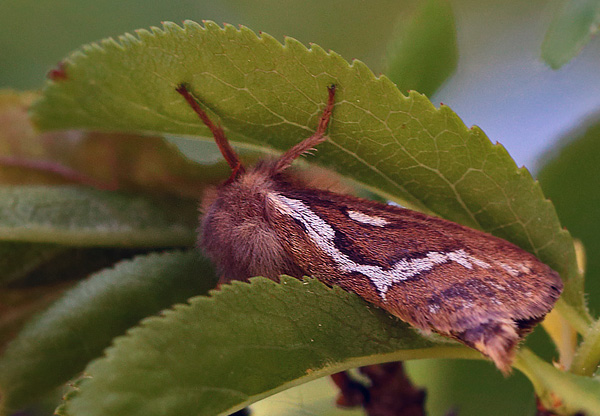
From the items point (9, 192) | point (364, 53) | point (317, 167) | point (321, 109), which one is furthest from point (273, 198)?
point (364, 53)

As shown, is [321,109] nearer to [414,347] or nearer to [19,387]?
[414,347]

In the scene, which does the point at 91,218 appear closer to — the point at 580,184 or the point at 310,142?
the point at 310,142

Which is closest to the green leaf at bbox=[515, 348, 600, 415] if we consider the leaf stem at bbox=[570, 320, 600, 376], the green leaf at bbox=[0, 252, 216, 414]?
the leaf stem at bbox=[570, 320, 600, 376]

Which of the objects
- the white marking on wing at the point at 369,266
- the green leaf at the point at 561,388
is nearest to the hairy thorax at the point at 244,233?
the white marking on wing at the point at 369,266

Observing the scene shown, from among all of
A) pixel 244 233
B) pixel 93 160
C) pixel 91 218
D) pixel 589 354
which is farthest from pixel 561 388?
pixel 93 160

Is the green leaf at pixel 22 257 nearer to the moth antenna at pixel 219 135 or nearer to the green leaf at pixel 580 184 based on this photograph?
the moth antenna at pixel 219 135
